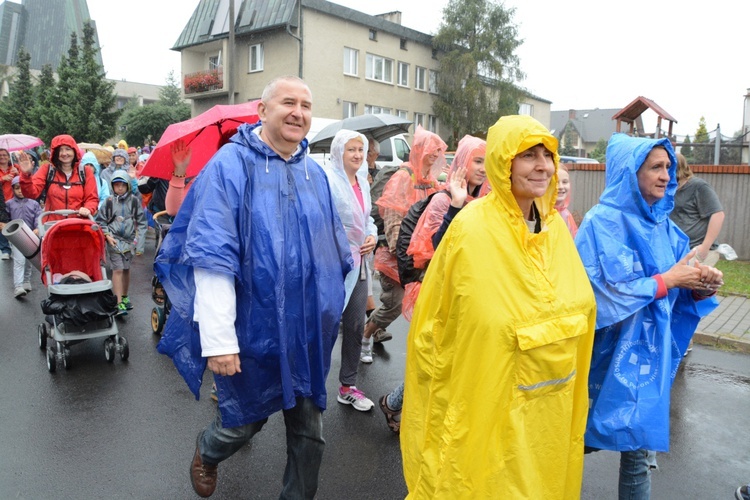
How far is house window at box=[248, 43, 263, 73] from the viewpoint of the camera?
34125 millimetres

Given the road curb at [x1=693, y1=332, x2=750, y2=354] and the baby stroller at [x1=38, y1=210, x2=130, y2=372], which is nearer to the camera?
the baby stroller at [x1=38, y1=210, x2=130, y2=372]

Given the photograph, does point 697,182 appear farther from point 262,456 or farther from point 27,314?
point 27,314

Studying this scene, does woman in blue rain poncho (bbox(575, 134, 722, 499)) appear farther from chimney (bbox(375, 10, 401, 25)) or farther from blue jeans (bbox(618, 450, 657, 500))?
chimney (bbox(375, 10, 401, 25))

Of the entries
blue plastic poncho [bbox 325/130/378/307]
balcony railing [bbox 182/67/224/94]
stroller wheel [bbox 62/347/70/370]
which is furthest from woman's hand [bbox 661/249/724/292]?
balcony railing [bbox 182/67/224/94]

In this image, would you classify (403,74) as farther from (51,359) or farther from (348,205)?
(348,205)

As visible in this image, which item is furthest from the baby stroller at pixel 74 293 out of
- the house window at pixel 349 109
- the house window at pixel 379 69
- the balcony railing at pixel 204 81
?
the balcony railing at pixel 204 81

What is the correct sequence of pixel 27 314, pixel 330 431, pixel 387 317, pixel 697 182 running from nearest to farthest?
pixel 330 431, pixel 387 317, pixel 697 182, pixel 27 314

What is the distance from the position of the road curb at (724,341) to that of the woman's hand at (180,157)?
18.7 ft

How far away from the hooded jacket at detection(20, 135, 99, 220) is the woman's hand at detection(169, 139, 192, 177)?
2738 mm

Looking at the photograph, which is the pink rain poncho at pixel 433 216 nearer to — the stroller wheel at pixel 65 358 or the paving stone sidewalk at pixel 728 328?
the stroller wheel at pixel 65 358

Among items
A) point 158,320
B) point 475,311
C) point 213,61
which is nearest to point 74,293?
point 158,320

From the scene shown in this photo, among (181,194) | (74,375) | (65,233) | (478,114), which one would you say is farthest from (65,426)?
(478,114)

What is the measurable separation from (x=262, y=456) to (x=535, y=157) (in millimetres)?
2725

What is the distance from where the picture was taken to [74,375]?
5488 mm
